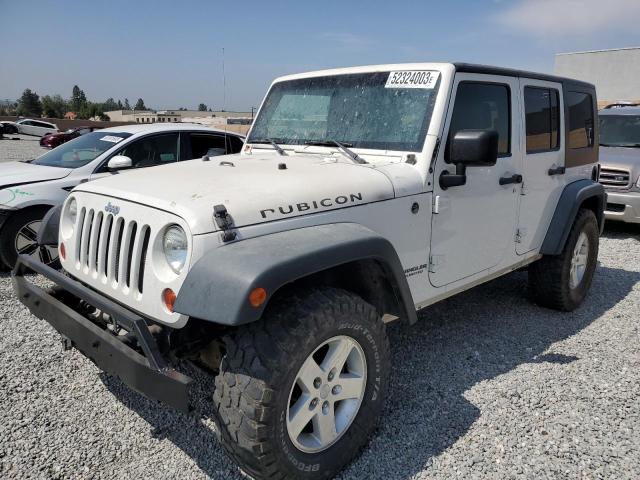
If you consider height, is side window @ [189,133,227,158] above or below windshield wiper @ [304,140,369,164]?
above

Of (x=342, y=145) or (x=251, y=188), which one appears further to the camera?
(x=342, y=145)

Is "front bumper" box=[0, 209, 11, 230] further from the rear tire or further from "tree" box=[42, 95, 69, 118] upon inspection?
"tree" box=[42, 95, 69, 118]

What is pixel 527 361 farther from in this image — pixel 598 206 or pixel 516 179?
pixel 598 206

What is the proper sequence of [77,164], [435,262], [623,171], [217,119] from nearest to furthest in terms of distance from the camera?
[435,262]
[77,164]
[217,119]
[623,171]

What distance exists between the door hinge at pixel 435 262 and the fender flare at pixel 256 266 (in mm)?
796

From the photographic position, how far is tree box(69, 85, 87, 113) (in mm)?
71375

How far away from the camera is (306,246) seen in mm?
2234

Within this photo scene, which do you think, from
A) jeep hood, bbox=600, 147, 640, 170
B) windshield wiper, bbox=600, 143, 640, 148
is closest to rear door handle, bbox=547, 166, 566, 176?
jeep hood, bbox=600, 147, 640, 170

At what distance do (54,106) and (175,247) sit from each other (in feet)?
254

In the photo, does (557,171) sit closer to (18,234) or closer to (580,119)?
(580,119)

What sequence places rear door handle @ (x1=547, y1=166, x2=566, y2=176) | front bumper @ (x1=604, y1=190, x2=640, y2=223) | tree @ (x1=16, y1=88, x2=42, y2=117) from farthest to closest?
tree @ (x1=16, y1=88, x2=42, y2=117) → front bumper @ (x1=604, y1=190, x2=640, y2=223) → rear door handle @ (x1=547, y1=166, x2=566, y2=176)

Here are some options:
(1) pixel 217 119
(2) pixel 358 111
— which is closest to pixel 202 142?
(1) pixel 217 119

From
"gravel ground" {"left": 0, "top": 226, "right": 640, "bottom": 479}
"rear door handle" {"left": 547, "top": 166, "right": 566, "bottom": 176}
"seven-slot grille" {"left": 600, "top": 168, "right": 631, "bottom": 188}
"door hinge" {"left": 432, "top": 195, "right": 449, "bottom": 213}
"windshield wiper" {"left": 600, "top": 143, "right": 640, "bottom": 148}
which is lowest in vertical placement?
"gravel ground" {"left": 0, "top": 226, "right": 640, "bottom": 479}

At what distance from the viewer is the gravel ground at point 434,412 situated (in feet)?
8.50
